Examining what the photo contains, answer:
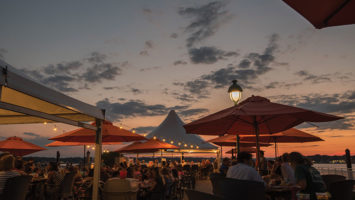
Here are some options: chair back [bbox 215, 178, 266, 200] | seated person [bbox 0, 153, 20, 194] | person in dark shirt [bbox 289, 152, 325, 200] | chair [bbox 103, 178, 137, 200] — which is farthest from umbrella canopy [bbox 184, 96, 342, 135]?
seated person [bbox 0, 153, 20, 194]

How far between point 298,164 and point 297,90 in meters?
16.8

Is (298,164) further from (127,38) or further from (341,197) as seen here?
(127,38)

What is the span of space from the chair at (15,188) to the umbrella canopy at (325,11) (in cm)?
440

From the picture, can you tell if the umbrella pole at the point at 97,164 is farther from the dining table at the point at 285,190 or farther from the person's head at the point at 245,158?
the dining table at the point at 285,190

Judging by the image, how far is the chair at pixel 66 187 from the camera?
7090 millimetres

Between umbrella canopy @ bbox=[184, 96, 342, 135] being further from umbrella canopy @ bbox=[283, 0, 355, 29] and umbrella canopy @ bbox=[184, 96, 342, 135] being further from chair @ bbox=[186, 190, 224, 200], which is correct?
chair @ bbox=[186, 190, 224, 200]

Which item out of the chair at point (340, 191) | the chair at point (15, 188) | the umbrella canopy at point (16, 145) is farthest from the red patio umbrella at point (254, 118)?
the umbrella canopy at point (16, 145)

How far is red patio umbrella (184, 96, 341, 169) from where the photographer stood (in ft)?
15.8

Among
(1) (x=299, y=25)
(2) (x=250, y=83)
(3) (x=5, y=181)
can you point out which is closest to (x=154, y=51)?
(2) (x=250, y=83)

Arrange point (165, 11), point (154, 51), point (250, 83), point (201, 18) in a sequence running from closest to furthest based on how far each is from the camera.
Answer: 1. point (201, 18)
2. point (165, 11)
3. point (154, 51)
4. point (250, 83)

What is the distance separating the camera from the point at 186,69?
21.0 metres

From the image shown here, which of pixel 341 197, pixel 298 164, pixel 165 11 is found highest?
pixel 165 11

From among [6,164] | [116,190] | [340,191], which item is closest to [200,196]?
[340,191]

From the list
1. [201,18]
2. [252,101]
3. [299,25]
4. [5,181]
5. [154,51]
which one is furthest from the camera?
[154,51]
